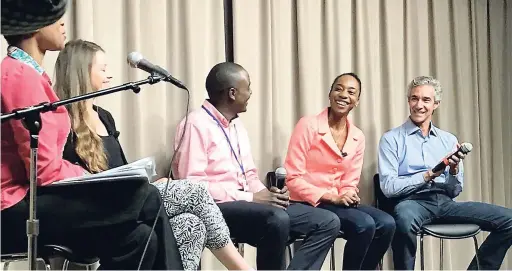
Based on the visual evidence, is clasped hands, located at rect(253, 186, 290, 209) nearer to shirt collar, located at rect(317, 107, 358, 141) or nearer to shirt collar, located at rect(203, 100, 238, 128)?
shirt collar, located at rect(203, 100, 238, 128)

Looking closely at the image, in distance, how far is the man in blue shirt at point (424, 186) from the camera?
3416mm

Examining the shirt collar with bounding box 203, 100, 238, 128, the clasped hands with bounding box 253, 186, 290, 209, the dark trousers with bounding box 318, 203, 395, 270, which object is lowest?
the dark trousers with bounding box 318, 203, 395, 270

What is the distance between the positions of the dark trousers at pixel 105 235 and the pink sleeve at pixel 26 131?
66mm

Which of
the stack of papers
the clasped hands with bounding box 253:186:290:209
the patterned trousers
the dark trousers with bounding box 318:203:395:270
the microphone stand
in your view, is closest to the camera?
the microphone stand

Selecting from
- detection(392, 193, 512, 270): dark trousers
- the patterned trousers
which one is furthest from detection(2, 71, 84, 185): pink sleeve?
detection(392, 193, 512, 270): dark trousers

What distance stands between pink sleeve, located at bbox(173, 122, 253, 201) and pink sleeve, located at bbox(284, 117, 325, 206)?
1.27 feet

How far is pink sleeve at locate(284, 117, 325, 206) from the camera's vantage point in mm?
3387

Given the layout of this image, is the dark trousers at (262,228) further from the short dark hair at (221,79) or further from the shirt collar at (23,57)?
the shirt collar at (23,57)

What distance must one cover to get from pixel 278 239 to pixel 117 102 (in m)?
1.10

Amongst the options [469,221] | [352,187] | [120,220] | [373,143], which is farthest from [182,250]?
[373,143]

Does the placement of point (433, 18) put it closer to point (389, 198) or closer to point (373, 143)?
point (373, 143)

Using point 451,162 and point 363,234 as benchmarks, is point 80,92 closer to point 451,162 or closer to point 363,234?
point 363,234

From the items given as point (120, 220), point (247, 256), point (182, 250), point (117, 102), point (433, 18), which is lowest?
point (247, 256)

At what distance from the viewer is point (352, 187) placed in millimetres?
3613
